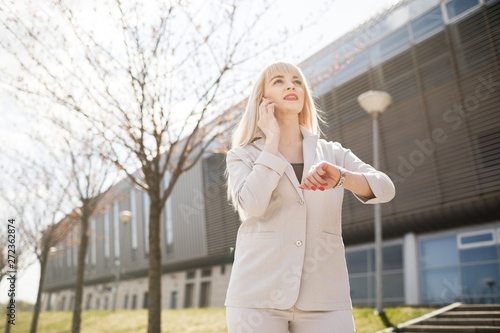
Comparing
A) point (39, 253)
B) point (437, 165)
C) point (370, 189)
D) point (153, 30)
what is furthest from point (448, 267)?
point (370, 189)

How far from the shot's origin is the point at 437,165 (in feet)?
54.0

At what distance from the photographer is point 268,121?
201 centimetres

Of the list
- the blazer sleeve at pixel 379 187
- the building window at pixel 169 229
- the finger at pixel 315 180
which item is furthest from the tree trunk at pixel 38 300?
the building window at pixel 169 229

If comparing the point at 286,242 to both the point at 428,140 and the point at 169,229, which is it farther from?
the point at 169,229

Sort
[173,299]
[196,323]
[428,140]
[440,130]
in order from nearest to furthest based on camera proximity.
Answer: [196,323] < [440,130] < [428,140] < [173,299]

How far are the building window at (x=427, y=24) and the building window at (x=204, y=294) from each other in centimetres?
2064

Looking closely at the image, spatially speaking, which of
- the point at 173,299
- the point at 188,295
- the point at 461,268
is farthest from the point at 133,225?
the point at 461,268

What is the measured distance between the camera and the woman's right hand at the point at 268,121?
197cm

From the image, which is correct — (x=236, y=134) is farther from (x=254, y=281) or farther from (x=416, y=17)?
(x=416, y=17)

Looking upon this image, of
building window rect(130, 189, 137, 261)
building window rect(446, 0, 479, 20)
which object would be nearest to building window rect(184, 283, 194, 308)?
building window rect(130, 189, 137, 261)

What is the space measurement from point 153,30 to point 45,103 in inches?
118

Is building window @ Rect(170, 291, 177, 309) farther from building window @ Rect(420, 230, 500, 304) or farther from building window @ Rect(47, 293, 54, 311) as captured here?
building window @ Rect(47, 293, 54, 311)

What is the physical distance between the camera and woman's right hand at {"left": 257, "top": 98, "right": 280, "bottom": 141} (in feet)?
6.47

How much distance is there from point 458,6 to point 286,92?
56.1 ft
